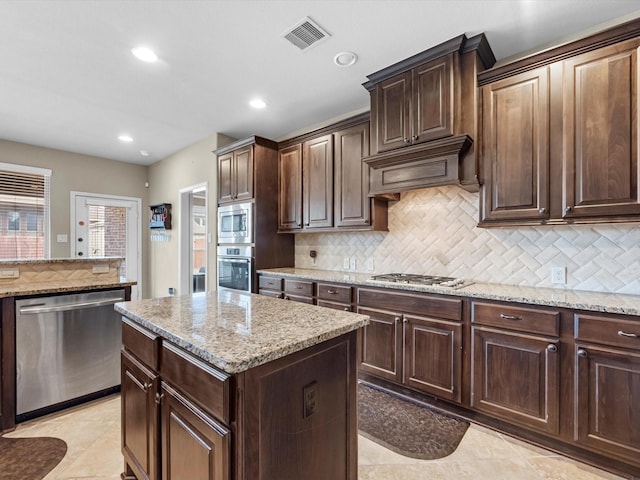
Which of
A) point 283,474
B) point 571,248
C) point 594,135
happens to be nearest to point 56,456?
point 283,474

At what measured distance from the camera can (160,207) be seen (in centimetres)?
538

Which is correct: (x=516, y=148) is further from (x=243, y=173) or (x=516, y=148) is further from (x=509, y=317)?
(x=243, y=173)

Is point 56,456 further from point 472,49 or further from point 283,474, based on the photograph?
point 472,49

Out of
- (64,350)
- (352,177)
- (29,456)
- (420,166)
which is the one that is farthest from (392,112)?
(29,456)

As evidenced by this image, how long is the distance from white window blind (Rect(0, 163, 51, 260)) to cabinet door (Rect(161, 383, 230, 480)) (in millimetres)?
5007

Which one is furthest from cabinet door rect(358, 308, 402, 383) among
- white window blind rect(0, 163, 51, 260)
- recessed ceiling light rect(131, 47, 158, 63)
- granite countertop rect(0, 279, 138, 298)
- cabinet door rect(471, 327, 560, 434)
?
white window blind rect(0, 163, 51, 260)

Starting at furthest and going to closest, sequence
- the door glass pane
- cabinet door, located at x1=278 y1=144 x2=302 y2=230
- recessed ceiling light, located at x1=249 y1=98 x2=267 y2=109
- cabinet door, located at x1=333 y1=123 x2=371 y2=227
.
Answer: the door glass pane → cabinet door, located at x1=278 y1=144 x2=302 y2=230 → recessed ceiling light, located at x1=249 y1=98 x2=267 y2=109 → cabinet door, located at x1=333 y1=123 x2=371 y2=227

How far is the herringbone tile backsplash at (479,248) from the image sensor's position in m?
2.12

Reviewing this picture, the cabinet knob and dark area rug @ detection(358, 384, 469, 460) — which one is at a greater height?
the cabinet knob

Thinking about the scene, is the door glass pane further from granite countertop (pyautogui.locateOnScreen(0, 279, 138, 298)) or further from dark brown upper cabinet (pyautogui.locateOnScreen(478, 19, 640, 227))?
dark brown upper cabinet (pyautogui.locateOnScreen(478, 19, 640, 227))

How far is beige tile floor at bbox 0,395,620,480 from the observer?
5.74 ft

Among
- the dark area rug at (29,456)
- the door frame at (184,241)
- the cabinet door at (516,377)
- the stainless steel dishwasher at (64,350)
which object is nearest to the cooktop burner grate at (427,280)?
the cabinet door at (516,377)

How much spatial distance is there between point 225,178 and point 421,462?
3.63 m

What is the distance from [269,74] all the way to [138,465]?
286 cm
